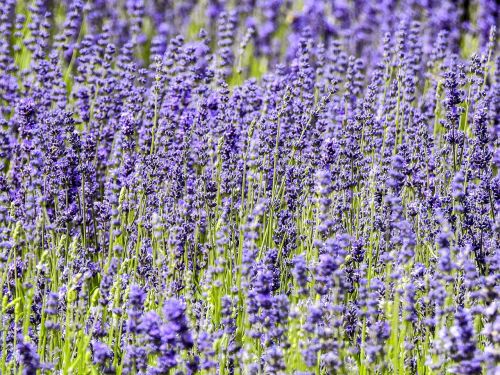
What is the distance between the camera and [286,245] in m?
4.22

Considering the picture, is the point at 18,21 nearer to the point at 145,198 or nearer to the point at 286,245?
the point at 145,198

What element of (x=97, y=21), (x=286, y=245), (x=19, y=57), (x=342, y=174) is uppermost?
(x=97, y=21)

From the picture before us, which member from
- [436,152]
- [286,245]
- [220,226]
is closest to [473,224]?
[436,152]

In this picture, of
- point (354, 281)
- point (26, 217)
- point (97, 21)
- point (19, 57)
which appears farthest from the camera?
point (97, 21)

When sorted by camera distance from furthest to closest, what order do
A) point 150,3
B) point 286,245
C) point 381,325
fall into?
point 150,3 < point 286,245 < point 381,325

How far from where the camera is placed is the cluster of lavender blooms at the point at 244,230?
9.36 feet

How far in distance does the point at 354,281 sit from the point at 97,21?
5596 mm

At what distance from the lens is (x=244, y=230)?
3.93 metres

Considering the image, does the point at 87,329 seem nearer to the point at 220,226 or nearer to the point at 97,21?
the point at 220,226

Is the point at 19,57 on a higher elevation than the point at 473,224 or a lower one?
higher

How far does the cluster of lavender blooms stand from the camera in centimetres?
285

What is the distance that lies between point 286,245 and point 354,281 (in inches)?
18.2

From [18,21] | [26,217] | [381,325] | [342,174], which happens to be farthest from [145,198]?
[18,21]

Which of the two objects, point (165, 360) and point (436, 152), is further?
point (436, 152)
